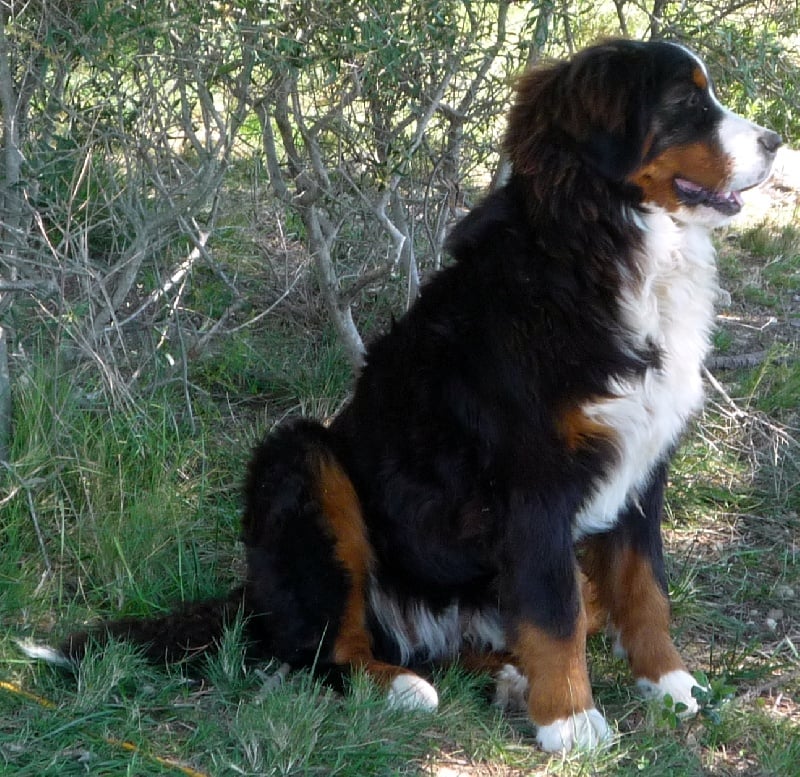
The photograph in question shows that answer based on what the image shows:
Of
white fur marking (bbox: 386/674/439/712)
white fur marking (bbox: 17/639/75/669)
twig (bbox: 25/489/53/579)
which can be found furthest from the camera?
twig (bbox: 25/489/53/579)

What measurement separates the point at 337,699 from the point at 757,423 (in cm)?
232

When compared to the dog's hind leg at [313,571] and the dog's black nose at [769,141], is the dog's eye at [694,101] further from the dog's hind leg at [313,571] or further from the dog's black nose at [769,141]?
the dog's hind leg at [313,571]

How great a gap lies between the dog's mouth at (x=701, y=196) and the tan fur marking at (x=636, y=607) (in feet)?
3.29

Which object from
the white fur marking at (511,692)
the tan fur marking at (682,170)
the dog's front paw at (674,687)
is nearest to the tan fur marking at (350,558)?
the white fur marking at (511,692)

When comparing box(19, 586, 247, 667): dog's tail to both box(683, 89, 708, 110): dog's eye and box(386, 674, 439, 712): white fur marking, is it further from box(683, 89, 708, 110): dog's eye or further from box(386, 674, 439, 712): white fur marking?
box(683, 89, 708, 110): dog's eye

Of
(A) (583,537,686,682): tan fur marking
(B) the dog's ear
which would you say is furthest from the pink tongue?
(A) (583,537,686,682): tan fur marking

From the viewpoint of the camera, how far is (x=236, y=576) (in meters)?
3.72

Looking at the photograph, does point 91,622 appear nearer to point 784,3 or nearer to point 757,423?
point 757,423

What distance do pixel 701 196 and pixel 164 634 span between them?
6.18ft

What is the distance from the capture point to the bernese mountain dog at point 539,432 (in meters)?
2.83

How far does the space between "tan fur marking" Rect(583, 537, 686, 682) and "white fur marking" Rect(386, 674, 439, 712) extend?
1.91 ft

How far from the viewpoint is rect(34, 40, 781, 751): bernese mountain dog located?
112 inches

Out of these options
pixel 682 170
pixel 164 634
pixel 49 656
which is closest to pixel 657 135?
pixel 682 170

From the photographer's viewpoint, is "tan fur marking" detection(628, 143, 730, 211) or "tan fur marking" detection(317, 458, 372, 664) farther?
"tan fur marking" detection(317, 458, 372, 664)
